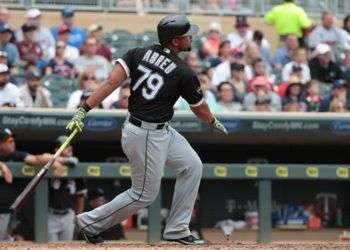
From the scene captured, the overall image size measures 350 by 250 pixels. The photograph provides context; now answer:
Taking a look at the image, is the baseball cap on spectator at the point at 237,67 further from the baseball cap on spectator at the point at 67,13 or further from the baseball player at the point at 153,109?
the baseball player at the point at 153,109

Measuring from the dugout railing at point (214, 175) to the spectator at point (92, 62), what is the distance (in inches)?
91.0

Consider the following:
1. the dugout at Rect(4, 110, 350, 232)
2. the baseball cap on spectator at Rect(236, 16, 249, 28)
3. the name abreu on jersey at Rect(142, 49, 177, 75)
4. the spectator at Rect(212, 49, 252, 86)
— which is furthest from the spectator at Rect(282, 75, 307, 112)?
the name abreu on jersey at Rect(142, 49, 177, 75)

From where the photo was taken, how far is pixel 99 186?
10.7m

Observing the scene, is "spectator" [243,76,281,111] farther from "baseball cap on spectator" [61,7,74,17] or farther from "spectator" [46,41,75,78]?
"baseball cap on spectator" [61,7,74,17]

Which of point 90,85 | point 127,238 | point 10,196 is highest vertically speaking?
point 90,85

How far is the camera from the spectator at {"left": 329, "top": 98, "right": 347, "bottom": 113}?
10.8 metres

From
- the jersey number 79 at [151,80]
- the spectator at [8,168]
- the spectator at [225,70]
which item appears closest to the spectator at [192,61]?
the spectator at [225,70]

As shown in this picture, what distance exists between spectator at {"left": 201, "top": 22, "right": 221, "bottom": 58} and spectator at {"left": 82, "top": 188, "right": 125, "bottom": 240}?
2.78 meters

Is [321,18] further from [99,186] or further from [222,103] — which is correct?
[99,186]

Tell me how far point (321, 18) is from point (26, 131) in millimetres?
5219

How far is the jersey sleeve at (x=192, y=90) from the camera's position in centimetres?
709

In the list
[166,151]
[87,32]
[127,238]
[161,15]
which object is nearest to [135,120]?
[166,151]

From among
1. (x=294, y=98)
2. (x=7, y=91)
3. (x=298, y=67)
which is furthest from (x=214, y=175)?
(x=298, y=67)

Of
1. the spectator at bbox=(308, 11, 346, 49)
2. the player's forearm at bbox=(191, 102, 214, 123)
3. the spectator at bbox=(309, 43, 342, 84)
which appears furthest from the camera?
the spectator at bbox=(308, 11, 346, 49)
